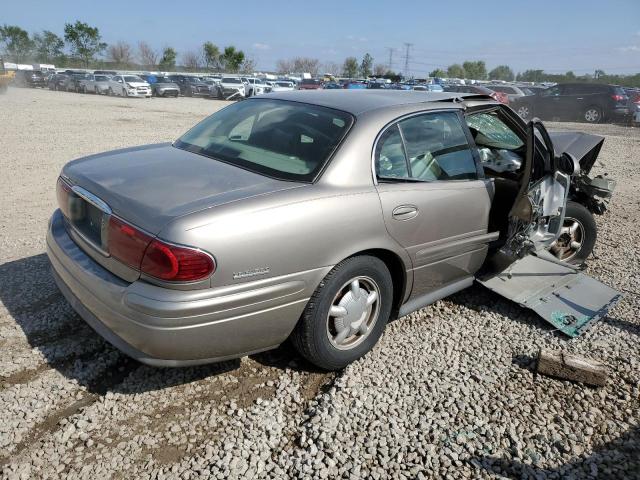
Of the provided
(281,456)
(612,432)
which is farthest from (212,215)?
(612,432)

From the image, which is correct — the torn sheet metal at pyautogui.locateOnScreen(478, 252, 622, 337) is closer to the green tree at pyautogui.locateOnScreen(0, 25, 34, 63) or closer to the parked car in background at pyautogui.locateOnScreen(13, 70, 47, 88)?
the parked car in background at pyautogui.locateOnScreen(13, 70, 47, 88)

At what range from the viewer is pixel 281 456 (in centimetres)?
227

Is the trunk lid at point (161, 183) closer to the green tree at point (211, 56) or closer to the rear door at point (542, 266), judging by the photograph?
the rear door at point (542, 266)

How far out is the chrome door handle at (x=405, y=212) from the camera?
Result: 2883mm

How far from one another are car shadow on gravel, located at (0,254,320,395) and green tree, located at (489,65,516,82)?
121 metres

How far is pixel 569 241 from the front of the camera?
15.2 feet

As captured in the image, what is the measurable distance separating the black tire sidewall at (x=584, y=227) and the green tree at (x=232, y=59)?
68.7m

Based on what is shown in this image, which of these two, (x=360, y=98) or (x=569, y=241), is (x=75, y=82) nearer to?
(x=360, y=98)

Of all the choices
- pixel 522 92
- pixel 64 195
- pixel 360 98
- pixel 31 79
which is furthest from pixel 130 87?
pixel 360 98

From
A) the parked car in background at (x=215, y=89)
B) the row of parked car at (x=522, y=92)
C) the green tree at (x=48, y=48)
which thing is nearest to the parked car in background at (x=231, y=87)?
the row of parked car at (x=522, y=92)

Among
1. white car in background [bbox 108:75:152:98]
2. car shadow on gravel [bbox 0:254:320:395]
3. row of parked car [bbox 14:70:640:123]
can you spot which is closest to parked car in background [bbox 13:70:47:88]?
row of parked car [bbox 14:70:640:123]

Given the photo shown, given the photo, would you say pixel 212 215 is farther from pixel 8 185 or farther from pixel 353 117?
pixel 8 185

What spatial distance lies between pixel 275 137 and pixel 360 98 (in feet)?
2.26

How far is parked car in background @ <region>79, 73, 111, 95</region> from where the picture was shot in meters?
34.5
